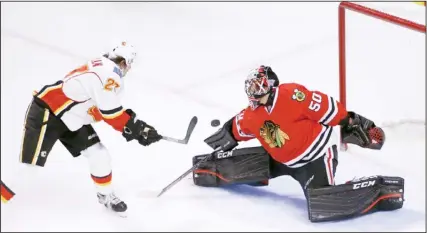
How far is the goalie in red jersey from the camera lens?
3.01m

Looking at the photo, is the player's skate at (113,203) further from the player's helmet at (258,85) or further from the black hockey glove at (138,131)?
the player's helmet at (258,85)

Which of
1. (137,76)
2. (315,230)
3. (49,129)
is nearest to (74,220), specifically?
(49,129)

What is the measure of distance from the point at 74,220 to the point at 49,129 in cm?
34

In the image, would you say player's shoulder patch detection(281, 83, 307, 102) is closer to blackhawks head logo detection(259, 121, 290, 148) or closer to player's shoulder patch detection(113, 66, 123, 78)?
blackhawks head logo detection(259, 121, 290, 148)

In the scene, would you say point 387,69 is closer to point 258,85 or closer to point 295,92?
point 295,92

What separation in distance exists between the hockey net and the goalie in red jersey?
1.60 feet

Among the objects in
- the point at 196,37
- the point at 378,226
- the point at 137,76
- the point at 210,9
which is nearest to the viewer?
the point at 378,226

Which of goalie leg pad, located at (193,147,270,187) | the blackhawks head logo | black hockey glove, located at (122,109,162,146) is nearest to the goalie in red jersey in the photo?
the blackhawks head logo

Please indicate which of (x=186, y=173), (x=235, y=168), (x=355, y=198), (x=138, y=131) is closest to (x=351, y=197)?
(x=355, y=198)

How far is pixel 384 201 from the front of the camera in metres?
3.07

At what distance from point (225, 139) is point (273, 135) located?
0.80 feet

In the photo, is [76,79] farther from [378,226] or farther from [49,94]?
[378,226]

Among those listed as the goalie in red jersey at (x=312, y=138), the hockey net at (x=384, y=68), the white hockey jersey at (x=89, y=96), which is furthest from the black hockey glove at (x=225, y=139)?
the hockey net at (x=384, y=68)

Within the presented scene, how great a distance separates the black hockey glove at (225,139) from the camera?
323cm
